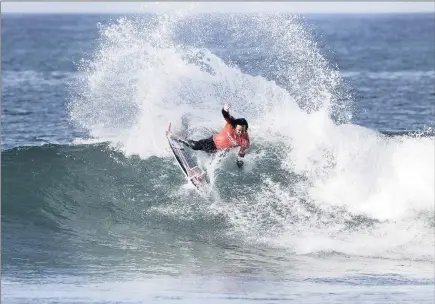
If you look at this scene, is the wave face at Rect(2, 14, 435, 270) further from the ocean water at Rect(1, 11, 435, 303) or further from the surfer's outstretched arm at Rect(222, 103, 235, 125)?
the surfer's outstretched arm at Rect(222, 103, 235, 125)

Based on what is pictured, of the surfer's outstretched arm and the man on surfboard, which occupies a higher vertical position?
the surfer's outstretched arm

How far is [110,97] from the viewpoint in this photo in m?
22.6

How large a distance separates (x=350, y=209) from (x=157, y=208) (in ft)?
11.1

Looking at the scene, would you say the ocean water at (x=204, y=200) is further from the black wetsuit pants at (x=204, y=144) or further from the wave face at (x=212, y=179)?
the black wetsuit pants at (x=204, y=144)

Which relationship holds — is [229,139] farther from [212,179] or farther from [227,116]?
[212,179]

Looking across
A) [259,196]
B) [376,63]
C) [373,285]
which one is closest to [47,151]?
[259,196]

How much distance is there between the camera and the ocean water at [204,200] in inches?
552

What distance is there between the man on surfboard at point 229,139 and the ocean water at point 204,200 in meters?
0.61

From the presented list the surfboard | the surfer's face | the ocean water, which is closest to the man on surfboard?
the surfer's face

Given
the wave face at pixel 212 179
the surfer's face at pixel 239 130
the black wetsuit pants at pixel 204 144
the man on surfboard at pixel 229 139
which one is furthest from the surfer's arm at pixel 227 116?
the wave face at pixel 212 179

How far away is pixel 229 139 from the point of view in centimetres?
A: 1700

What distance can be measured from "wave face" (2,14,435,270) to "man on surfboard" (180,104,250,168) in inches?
24.4

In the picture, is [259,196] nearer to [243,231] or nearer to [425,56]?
[243,231]

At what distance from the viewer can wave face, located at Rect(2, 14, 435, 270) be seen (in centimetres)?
1633
